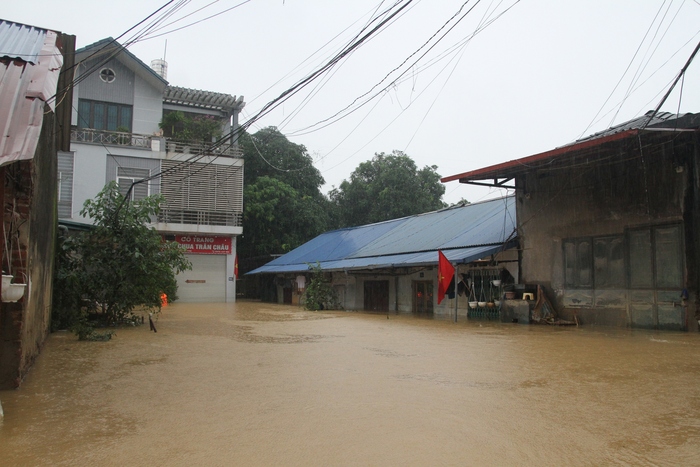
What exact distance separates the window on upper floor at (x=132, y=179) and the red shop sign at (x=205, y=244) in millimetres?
2901

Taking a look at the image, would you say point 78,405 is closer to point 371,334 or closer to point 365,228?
point 371,334

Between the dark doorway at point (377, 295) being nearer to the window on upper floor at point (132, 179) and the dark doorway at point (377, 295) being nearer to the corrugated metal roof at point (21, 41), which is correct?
the window on upper floor at point (132, 179)

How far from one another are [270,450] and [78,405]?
2576 mm

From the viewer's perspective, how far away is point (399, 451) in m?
4.39

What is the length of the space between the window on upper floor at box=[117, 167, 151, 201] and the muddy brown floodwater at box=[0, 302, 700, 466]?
1854 centimetres

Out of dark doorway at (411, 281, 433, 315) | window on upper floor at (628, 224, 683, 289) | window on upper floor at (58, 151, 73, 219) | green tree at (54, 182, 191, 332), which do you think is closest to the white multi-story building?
window on upper floor at (58, 151, 73, 219)

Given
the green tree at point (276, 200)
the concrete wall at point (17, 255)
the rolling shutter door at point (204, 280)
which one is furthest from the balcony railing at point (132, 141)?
the concrete wall at point (17, 255)

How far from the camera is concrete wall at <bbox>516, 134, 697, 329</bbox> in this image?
1245cm

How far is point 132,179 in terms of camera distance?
27875 millimetres

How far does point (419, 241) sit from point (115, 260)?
35.9 ft

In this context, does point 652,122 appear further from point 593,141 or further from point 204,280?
point 204,280

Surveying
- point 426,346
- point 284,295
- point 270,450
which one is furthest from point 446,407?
point 284,295

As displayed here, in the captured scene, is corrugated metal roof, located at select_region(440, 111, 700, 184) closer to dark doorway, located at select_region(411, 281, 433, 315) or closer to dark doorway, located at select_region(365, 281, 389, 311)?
dark doorway, located at select_region(411, 281, 433, 315)

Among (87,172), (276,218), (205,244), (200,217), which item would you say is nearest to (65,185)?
(87,172)
